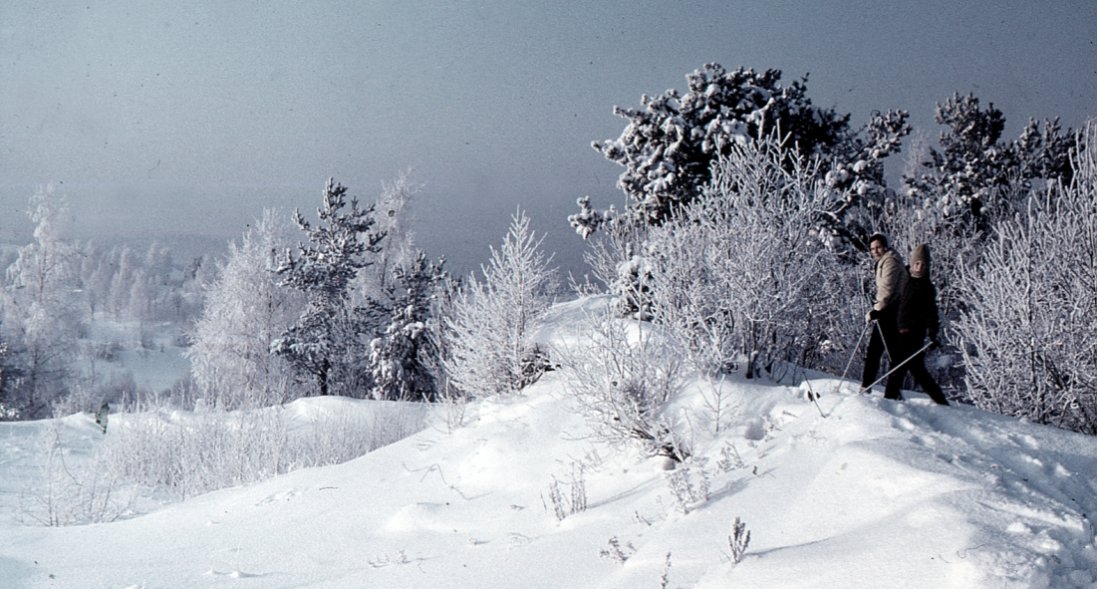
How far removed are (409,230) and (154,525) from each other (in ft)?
101

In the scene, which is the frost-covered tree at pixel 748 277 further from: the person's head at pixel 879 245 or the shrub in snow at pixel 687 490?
the shrub in snow at pixel 687 490

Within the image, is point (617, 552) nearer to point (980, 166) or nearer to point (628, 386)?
point (628, 386)

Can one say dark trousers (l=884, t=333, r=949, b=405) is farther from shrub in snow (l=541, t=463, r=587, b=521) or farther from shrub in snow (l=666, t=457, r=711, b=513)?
shrub in snow (l=541, t=463, r=587, b=521)

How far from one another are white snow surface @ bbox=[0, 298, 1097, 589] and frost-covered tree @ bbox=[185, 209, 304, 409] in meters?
21.1

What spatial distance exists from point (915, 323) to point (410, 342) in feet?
76.0

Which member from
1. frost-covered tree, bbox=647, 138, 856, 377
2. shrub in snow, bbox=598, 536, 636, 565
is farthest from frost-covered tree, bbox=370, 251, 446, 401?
shrub in snow, bbox=598, 536, 636, 565

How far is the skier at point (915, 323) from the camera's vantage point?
24.0 ft

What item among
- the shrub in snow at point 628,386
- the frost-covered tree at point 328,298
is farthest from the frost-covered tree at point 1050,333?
the frost-covered tree at point 328,298

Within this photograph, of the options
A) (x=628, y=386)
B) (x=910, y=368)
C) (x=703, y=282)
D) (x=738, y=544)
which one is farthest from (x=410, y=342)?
(x=738, y=544)

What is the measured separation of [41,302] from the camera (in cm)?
3222

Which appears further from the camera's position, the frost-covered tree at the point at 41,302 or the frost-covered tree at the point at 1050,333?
the frost-covered tree at the point at 41,302

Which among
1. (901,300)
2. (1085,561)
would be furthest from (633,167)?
(1085,561)

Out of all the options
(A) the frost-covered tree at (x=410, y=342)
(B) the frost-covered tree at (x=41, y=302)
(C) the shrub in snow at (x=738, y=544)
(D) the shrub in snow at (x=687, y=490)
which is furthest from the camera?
(B) the frost-covered tree at (x=41, y=302)

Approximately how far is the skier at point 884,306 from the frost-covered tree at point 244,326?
2629cm
